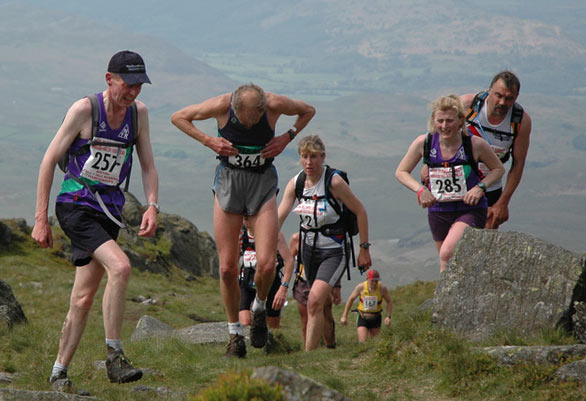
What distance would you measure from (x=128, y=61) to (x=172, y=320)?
19.2 meters

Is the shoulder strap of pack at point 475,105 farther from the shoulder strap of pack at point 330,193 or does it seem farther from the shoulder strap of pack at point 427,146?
the shoulder strap of pack at point 330,193

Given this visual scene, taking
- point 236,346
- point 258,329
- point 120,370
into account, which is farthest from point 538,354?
point 120,370

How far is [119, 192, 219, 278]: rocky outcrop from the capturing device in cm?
4866

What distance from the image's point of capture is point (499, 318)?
9555 mm

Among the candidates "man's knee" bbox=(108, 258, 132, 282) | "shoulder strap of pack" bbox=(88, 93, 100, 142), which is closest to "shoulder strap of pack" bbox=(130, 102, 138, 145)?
"shoulder strap of pack" bbox=(88, 93, 100, 142)

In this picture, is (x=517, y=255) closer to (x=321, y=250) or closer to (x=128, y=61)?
(x=321, y=250)

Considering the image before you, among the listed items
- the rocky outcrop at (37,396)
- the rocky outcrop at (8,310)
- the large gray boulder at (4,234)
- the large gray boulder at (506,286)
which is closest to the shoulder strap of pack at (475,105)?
the large gray boulder at (506,286)

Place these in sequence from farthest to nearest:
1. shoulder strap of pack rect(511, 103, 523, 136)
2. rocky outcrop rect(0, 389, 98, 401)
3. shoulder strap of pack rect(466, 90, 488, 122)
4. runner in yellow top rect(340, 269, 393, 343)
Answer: runner in yellow top rect(340, 269, 393, 343)
shoulder strap of pack rect(466, 90, 488, 122)
shoulder strap of pack rect(511, 103, 523, 136)
rocky outcrop rect(0, 389, 98, 401)

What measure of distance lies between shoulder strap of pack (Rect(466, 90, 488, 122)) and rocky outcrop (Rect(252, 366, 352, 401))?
21.9ft

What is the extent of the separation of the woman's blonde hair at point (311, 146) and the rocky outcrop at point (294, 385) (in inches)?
240

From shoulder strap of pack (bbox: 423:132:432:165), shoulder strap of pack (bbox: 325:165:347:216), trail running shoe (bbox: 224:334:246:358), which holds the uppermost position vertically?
shoulder strap of pack (bbox: 423:132:432:165)

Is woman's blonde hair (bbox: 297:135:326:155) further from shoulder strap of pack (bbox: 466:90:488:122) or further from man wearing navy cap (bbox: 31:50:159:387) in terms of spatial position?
man wearing navy cap (bbox: 31:50:159:387)

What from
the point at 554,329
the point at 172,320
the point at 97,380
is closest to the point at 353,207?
the point at 554,329

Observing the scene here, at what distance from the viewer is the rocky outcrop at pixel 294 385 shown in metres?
5.26
